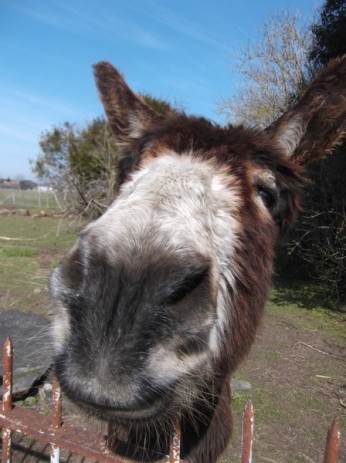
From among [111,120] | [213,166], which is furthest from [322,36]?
A: [213,166]

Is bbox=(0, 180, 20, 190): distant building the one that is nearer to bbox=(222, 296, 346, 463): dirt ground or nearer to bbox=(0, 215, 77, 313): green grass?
bbox=(0, 215, 77, 313): green grass

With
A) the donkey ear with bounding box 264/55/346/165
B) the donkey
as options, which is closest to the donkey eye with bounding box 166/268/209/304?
the donkey

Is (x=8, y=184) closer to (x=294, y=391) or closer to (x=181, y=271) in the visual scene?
(x=294, y=391)

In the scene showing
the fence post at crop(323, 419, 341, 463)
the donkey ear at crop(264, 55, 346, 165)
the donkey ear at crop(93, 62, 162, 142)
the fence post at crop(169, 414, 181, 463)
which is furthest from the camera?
the donkey ear at crop(93, 62, 162, 142)

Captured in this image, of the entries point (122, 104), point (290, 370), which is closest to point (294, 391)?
point (290, 370)

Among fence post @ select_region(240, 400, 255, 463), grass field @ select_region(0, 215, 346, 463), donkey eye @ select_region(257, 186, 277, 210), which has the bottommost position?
grass field @ select_region(0, 215, 346, 463)

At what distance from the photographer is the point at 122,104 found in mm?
3568

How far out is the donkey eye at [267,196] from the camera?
2.54 m

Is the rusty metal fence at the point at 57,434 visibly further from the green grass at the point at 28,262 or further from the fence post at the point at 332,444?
the green grass at the point at 28,262

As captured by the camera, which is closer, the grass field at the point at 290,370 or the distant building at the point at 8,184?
the grass field at the point at 290,370

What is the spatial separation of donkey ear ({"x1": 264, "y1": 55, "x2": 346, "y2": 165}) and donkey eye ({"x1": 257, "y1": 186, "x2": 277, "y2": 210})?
21.3 inches

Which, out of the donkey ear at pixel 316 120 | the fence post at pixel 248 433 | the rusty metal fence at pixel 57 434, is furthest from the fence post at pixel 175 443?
the donkey ear at pixel 316 120

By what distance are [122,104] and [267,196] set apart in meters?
1.77

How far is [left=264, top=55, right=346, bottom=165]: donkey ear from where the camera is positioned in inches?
106
